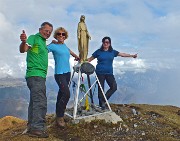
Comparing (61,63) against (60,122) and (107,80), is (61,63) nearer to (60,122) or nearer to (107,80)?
(60,122)

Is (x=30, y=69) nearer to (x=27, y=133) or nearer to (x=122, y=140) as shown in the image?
(x=27, y=133)

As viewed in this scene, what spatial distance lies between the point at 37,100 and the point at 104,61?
5.01m

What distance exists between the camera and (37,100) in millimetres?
11383

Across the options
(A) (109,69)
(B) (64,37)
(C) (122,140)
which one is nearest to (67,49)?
(B) (64,37)

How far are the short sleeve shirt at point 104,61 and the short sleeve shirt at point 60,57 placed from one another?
2850 mm

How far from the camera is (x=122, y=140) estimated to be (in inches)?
500

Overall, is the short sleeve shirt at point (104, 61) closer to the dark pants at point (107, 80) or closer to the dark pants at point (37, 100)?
the dark pants at point (107, 80)

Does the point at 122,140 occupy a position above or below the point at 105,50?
below

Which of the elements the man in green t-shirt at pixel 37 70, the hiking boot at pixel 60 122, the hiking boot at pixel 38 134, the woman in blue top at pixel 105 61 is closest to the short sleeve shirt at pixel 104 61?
the woman in blue top at pixel 105 61

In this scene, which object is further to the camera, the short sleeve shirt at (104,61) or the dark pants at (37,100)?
the short sleeve shirt at (104,61)

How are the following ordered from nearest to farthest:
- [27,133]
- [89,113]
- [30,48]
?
1. [30,48]
2. [27,133]
3. [89,113]

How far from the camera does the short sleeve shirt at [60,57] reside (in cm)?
1291

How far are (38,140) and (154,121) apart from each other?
6.20 m

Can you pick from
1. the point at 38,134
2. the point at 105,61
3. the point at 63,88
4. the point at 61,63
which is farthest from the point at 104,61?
the point at 38,134
